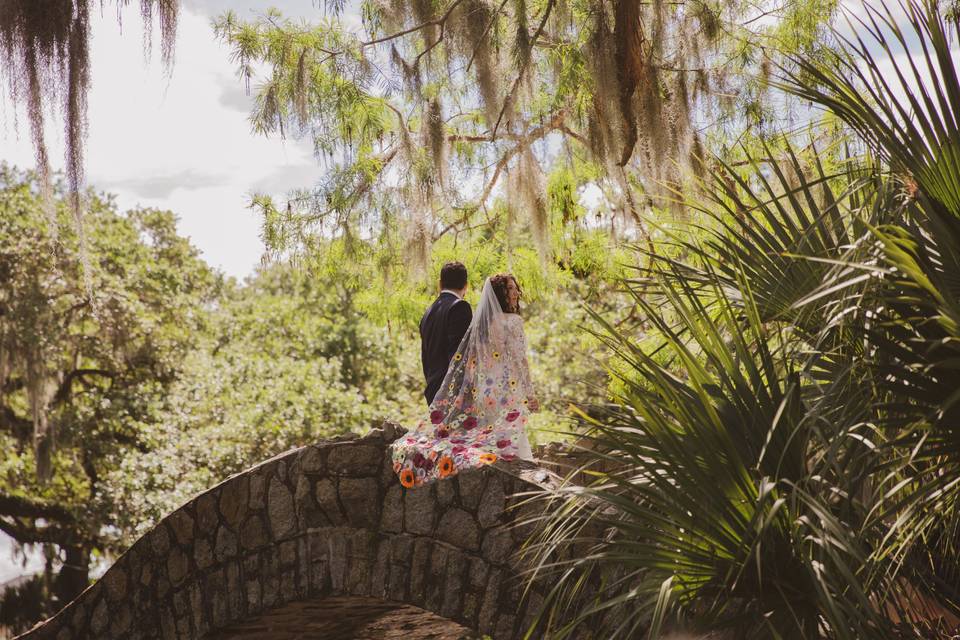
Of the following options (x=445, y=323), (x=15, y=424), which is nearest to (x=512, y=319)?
(x=445, y=323)

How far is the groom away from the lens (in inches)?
190

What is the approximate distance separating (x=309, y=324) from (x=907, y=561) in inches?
512

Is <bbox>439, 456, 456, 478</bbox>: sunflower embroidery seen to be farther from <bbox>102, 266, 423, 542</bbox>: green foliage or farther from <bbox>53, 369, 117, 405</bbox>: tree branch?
<bbox>53, 369, 117, 405</bbox>: tree branch

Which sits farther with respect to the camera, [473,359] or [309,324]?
[309,324]

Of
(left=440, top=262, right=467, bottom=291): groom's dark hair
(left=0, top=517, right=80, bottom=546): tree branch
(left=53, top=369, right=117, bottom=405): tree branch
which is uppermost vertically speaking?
(left=53, top=369, right=117, bottom=405): tree branch

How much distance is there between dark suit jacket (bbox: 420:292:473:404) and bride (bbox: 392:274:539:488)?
74 mm

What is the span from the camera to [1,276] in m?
11.5

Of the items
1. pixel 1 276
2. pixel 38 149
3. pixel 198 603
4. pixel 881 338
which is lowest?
pixel 198 603

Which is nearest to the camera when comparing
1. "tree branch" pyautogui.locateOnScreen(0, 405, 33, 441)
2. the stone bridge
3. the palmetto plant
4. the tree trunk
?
the palmetto plant

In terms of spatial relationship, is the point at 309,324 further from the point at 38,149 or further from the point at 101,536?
the point at 38,149

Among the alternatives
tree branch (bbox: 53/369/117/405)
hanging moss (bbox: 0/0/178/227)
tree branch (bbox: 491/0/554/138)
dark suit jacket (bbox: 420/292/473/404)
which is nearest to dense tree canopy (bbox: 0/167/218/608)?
tree branch (bbox: 53/369/117/405)

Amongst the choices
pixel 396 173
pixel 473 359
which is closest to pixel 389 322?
pixel 396 173

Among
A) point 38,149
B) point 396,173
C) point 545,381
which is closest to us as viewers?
point 38,149

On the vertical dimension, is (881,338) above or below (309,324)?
below
